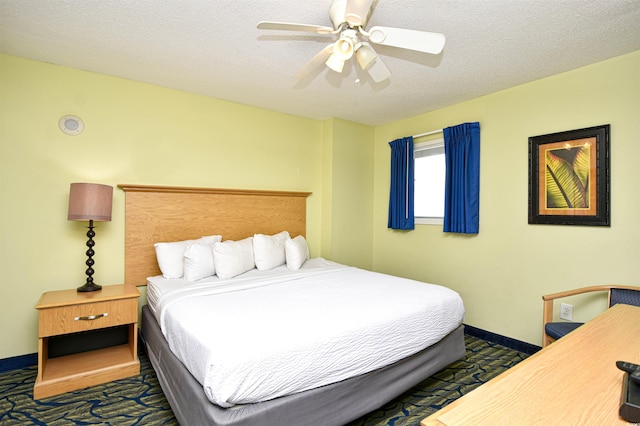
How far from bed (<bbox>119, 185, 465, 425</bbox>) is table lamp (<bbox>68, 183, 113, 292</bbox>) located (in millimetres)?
377

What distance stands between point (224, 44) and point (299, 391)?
2.32 m

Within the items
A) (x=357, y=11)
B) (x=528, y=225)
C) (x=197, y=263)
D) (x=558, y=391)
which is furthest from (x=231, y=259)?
(x=528, y=225)

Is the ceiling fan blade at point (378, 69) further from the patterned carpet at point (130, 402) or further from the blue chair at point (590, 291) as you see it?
the patterned carpet at point (130, 402)

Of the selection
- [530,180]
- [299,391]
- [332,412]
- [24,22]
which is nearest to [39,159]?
[24,22]

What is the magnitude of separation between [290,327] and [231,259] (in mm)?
1384

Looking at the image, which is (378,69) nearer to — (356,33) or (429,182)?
(356,33)

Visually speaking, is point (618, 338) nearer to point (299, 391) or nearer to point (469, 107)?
point (299, 391)

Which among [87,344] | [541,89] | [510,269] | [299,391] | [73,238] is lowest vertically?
[87,344]

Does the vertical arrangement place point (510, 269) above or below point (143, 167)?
below

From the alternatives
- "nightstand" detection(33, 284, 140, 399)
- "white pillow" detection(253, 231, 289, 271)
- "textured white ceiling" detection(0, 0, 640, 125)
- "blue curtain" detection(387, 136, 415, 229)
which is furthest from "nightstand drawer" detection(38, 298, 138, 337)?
"blue curtain" detection(387, 136, 415, 229)

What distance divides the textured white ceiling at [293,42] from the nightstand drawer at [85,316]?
1.93 metres

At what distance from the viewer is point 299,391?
155 centimetres

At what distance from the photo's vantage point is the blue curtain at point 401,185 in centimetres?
395

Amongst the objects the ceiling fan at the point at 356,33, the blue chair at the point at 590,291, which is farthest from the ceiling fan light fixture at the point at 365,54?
the blue chair at the point at 590,291
